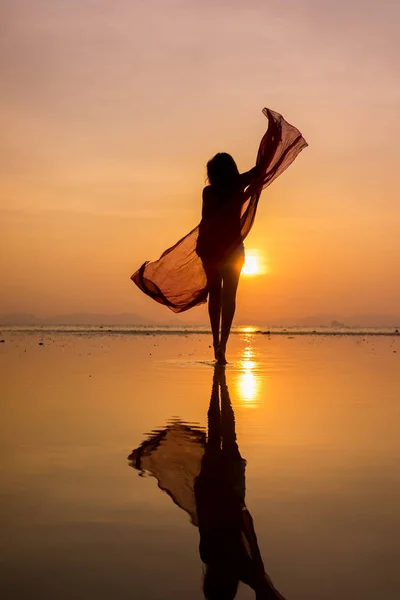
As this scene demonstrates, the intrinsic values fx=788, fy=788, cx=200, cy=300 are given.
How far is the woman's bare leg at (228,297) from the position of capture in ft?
34.8

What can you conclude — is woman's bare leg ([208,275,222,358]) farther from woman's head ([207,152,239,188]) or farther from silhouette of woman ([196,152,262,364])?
woman's head ([207,152,239,188])

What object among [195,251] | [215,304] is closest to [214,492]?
[215,304]

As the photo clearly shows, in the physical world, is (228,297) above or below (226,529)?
above

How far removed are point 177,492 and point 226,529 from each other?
1.84ft

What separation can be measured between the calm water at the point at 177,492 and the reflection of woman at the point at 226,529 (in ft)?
0.11

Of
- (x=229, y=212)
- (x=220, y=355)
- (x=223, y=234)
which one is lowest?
(x=220, y=355)

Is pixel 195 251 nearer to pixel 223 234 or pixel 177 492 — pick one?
pixel 223 234

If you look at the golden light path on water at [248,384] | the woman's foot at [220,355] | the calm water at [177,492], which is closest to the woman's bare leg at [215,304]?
the woman's foot at [220,355]

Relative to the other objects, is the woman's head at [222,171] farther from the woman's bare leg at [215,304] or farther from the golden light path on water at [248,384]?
the golden light path on water at [248,384]

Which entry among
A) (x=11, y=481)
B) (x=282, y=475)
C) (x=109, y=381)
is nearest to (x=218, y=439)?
(x=282, y=475)

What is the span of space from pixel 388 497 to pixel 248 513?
0.60 meters

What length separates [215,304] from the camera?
11062 millimetres

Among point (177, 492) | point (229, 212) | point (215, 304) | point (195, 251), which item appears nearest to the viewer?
point (177, 492)

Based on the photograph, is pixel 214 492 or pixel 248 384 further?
pixel 248 384
